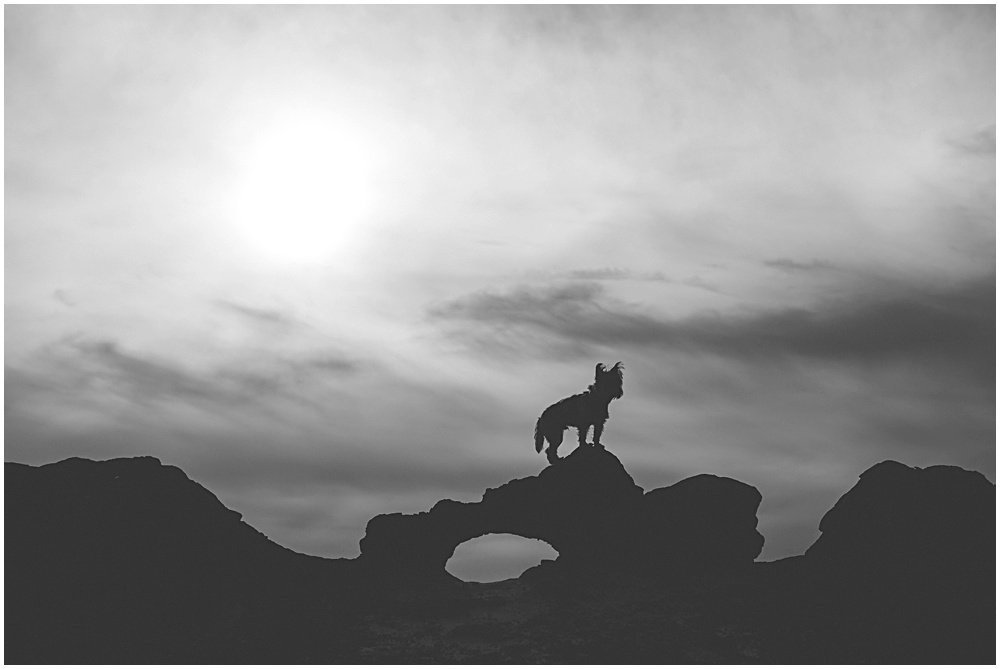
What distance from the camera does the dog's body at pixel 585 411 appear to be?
116ft

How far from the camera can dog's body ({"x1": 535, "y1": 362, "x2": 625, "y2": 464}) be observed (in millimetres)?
35500

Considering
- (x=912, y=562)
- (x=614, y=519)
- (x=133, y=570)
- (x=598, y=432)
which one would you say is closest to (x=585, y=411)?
(x=598, y=432)

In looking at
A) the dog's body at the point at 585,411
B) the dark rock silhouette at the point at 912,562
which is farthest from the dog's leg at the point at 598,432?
the dark rock silhouette at the point at 912,562

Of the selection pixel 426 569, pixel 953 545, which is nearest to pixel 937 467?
pixel 953 545

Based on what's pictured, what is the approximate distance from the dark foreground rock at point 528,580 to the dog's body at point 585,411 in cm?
103

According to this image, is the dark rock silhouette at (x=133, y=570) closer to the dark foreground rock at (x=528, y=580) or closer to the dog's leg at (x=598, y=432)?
the dark foreground rock at (x=528, y=580)

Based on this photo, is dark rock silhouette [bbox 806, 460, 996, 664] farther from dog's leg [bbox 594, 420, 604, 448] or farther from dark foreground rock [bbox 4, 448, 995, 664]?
dog's leg [bbox 594, 420, 604, 448]

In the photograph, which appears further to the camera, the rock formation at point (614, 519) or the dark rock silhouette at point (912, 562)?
the rock formation at point (614, 519)

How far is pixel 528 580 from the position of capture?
36188 millimetres

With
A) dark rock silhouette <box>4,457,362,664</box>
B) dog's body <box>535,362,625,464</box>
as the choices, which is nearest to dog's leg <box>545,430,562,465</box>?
dog's body <box>535,362,625,464</box>

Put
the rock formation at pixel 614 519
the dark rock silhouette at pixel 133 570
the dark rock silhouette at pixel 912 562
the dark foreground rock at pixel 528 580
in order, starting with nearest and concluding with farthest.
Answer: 1. the dark rock silhouette at pixel 912 562
2. the dark foreground rock at pixel 528 580
3. the dark rock silhouette at pixel 133 570
4. the rock formation at pixel 614 519

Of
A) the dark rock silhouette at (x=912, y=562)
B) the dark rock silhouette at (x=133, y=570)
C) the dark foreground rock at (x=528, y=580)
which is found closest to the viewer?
the dark rock silhouette at (x=912, y=562)

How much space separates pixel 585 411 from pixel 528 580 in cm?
697

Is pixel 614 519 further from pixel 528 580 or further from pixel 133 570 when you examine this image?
pixel 133 570
